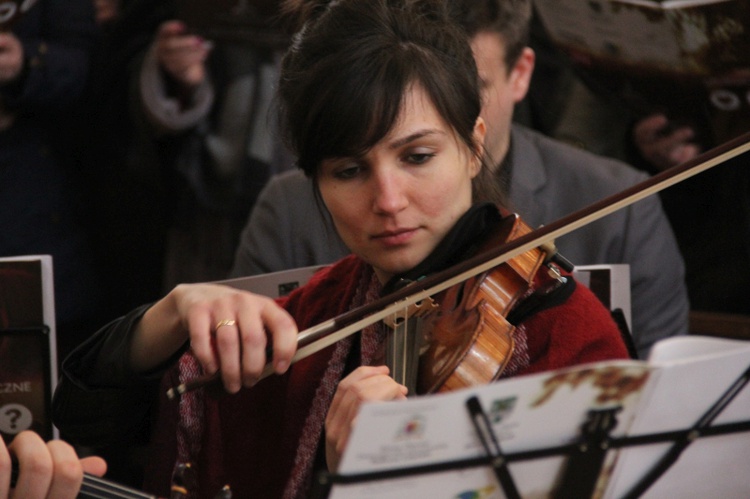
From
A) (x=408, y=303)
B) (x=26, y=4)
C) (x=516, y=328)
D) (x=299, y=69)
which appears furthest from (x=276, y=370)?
(x=26, y=4)

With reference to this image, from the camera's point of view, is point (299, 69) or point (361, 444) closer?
point (361, 444)

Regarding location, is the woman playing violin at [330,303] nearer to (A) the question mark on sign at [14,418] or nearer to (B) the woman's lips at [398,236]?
(B) the woman's lips at [398,236]

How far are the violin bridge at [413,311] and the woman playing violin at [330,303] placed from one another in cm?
5

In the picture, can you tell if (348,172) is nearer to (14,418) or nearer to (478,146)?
(478,146)

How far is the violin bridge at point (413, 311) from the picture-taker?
113 cm

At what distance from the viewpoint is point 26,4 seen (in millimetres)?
1807

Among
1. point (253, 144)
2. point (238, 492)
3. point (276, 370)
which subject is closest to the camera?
point (276, 370)

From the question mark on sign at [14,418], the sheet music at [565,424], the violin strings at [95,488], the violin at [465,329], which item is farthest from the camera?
the question mark on sign at [14,418]

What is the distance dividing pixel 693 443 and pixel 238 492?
0.61m

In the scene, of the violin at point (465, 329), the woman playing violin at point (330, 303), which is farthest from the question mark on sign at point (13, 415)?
the violin at point (465, 329)

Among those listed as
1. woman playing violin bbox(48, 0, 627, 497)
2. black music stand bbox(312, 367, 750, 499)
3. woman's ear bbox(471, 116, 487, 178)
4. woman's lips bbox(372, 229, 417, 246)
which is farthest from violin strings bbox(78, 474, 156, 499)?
woman's ear bbox(471, 116, 487, 178)

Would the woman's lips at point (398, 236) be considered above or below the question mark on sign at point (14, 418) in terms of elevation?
above

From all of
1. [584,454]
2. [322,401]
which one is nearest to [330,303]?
[322,401]

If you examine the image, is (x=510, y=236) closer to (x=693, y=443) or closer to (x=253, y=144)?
(x=693, y=443)
